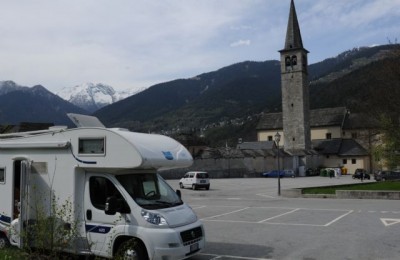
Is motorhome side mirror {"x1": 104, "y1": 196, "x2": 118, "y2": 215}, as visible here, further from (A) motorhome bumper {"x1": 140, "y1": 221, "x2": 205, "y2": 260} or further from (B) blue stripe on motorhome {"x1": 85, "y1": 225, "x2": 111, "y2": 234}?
(A) motorhome bumper {"x1": 140, "y1": 221, "x2": 205, "y2": 260}

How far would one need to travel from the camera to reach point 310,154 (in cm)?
8538

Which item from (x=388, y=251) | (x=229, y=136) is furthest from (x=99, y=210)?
(x=229, y=136)

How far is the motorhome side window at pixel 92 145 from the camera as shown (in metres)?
9.35

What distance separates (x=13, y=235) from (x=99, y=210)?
2261 mm

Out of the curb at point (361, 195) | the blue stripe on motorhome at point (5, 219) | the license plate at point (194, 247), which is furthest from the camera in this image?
the curb at point (361, 195)

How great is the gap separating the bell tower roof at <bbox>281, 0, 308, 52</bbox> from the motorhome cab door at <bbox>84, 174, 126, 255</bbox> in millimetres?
85685

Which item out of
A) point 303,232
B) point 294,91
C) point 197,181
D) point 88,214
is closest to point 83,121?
point 88,214

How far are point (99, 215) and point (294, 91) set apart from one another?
84419 mm

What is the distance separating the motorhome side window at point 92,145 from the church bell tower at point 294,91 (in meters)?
79.8

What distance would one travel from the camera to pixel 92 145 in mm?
9469

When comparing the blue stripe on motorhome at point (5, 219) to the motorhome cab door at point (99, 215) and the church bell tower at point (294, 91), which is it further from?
the church bell tower at point (294, 91)

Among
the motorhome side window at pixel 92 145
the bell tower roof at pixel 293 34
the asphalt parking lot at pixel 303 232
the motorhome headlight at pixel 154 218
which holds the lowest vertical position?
the asphalt parking lot at pixel 303 232

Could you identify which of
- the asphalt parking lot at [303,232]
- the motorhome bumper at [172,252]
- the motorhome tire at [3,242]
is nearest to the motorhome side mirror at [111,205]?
the motorhome bumper at [172,252]

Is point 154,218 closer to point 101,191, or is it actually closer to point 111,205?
point 111,205
